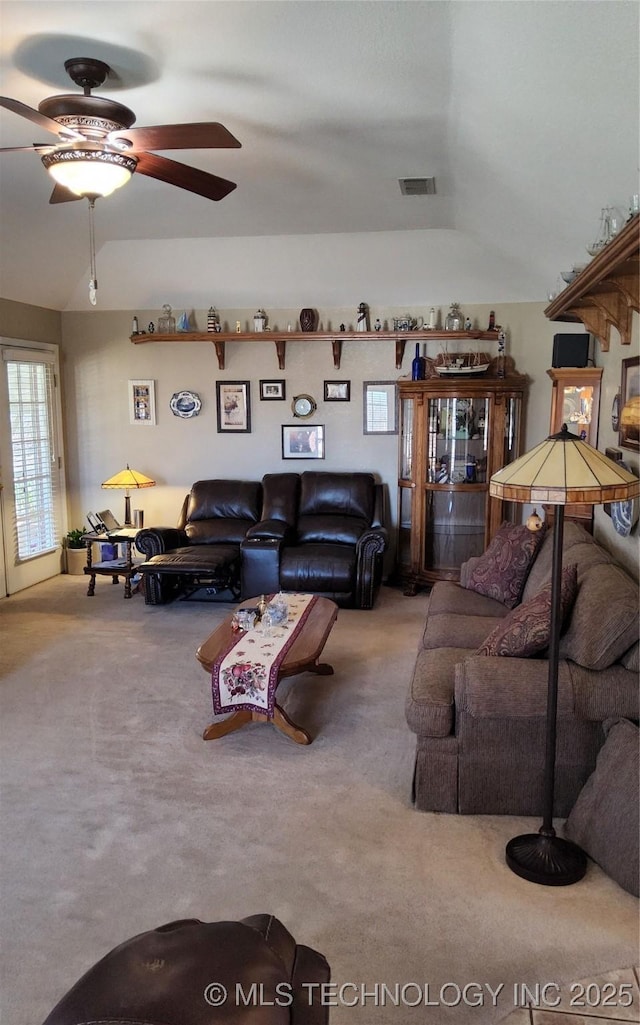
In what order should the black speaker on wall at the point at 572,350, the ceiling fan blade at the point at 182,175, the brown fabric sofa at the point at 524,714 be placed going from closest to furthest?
1. the brown fabric sofa at the point at 524,714
2. the ceiling fan blade at the point at 182,175
3. the black speaker on wall at the point at 572,350

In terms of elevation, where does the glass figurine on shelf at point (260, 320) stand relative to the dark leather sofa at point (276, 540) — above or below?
above

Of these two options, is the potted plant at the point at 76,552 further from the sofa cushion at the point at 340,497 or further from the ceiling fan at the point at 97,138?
the ceiling fan at the point at 97,138

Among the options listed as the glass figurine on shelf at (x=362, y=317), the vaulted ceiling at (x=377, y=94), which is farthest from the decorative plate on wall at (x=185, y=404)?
the vaulted ceiling at (x=377, y=94)

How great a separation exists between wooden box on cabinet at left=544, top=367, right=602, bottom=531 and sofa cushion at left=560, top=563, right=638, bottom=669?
1.49m

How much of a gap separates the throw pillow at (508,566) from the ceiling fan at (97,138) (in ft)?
8.73

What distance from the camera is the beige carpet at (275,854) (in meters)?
2.11

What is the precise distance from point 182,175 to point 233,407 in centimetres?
357

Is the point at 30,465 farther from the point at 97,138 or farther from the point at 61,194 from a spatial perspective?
the point at 97,138

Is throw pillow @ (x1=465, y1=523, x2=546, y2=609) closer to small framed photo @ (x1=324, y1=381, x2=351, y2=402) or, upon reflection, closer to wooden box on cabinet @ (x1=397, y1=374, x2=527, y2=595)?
wooden box on cabinet @ (x1=397, y1=374, x2=527, y2=595)

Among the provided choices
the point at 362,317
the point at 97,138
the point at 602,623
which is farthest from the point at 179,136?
the point at 362,317

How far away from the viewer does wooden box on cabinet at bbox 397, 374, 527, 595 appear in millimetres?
5758

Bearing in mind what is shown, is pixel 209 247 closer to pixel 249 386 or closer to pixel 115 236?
pixel 115 236

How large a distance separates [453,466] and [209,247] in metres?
2.73

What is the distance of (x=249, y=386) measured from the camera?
6.54 meters
